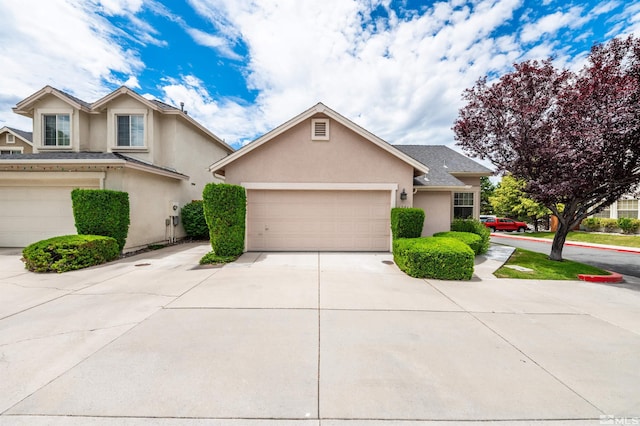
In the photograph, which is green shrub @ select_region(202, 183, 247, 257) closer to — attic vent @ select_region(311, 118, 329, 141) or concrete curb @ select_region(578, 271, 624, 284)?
attic vent @ select_region(311, 118, 329, 141)

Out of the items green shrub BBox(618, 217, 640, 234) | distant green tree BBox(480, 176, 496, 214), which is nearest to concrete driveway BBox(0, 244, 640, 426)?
green shrub BBox(618, 217, 640, 234)

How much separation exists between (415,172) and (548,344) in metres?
8.37

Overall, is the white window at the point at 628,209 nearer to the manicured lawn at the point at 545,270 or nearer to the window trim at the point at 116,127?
the manicured lawn at the point at 545,270

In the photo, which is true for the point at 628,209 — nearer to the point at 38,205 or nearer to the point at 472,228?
the point at 472,228

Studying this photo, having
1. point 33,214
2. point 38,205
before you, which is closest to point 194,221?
point 38,205

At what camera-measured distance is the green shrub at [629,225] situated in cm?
1964

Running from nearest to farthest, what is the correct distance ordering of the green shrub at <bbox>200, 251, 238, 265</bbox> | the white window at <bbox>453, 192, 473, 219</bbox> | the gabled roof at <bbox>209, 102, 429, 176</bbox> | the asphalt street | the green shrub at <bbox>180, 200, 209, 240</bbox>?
the asphalt street, the green shrub at <bbox>200, 251, 238, 265</bbox>, the gabled roof at <bbox>209, 102, 429, 176</bbox>, the green shrub at <bbox>180, 200, 209, 240</bbox>, the white window at <bbox>453, 192, 473, 219</bbox>

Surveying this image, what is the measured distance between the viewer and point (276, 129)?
9977 millimetres

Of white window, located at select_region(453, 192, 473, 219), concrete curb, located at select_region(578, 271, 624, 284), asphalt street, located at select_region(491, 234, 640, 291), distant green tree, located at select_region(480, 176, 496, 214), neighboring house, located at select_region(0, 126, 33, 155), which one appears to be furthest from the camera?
distant green tree, located at select_region(480, 176, 496, 214)

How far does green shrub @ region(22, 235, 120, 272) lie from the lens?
23.3 ft

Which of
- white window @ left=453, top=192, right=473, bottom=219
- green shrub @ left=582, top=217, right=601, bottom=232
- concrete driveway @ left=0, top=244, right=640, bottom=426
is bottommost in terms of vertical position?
concrete driveway @ left=0, top=244, right=640, bottom=426

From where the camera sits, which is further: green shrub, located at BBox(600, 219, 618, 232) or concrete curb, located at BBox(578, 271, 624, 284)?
green shrub, located at BBox(600, 219, 618, 232)

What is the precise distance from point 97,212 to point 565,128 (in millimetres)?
14867

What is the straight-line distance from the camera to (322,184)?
10.3 m
